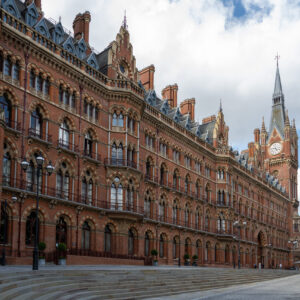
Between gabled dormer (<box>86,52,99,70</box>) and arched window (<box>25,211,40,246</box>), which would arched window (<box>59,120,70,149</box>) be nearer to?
arched window (<box>25,211,40,246</box>)

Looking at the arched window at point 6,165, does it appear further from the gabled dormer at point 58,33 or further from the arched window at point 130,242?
the arched window at point 130,242

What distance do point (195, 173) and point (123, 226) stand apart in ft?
65.3

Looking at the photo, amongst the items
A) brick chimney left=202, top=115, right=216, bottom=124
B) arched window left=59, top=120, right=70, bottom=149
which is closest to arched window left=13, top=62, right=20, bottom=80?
arched window left=59, top=120, right=70, bottom=149

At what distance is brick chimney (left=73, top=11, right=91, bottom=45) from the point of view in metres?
47.0

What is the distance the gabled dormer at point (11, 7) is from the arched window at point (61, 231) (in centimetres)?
1693

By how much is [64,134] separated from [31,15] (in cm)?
1040

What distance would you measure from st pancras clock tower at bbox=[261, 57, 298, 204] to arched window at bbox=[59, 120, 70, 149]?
74.7 metres

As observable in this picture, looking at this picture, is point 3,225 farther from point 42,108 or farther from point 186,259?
point 186,259

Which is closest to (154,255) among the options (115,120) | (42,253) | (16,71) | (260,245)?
(115,120)

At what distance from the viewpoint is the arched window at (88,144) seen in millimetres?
42219

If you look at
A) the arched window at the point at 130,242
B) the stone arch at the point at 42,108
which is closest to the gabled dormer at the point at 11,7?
the stone arch at the point at 42,108

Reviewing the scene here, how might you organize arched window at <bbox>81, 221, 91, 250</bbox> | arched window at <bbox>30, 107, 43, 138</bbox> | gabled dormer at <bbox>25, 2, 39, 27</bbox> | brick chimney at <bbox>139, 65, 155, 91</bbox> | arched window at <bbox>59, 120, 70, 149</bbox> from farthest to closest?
brick chimney at <bbox>139, 65, 155, 91</bbox>
arched window at <bbox>81, 221, 91, 250</bbox>
arched window at <bbox>59, 120, 70, 149</bbox>
gabled dormer at <bbox>25, 2, 39, 27</bbox>
arched window at <bbox>30, 107, 43, 138</bbox>

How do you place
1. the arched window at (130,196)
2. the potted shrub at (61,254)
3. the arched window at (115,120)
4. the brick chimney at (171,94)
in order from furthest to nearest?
1. the brick chimney at (171,94)
2. the arched window at (115,120)
3. the arched window at (130,196)
4. the potted shrub at (61,254)

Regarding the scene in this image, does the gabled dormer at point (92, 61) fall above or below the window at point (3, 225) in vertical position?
above
